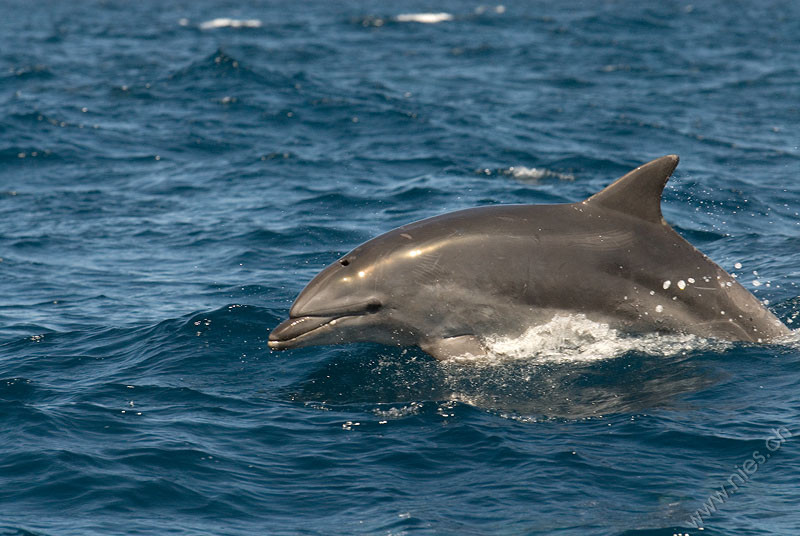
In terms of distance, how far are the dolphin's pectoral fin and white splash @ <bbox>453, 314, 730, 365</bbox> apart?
0.07m

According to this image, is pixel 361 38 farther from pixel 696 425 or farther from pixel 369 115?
pixel 696 425

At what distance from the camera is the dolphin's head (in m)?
12.5

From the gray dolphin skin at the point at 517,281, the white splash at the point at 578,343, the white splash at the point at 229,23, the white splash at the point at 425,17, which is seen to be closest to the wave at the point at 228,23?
the white splash at the point at 229,23

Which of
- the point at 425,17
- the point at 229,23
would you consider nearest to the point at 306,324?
the point at 229,23

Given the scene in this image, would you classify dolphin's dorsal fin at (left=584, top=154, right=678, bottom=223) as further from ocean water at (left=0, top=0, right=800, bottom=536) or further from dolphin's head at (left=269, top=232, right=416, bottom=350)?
dolphin's head at (left=269, top=232, right=416, bottom=350)

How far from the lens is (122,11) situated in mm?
71625

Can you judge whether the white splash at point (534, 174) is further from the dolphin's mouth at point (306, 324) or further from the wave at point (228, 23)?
the wave at point (228, 23)

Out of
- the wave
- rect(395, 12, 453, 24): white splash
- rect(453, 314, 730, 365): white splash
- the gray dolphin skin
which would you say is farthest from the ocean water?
rect(395, 12, 453, 24): white splash

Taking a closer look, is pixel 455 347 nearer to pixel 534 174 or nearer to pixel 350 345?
pixel 350 345

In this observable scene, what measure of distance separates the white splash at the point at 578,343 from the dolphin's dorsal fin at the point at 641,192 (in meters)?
1.36

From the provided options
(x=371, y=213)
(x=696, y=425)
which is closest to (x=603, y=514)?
(x=696, y=425)

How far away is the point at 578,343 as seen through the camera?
41.2 feet

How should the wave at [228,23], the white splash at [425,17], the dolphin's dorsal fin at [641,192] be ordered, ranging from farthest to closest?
1. the white splash at [425,17]
2. the wave at [228,23]
3. the dolphin's dorsal fin at [641,192]

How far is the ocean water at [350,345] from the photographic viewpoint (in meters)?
9.68
